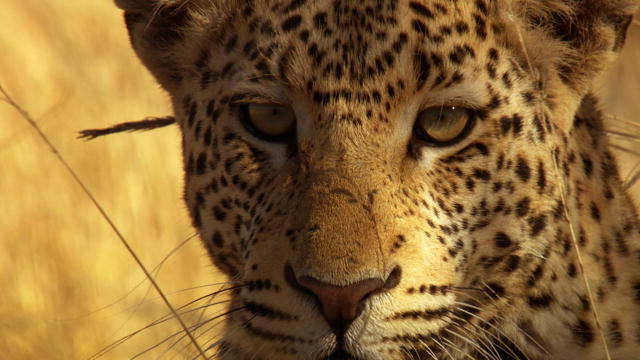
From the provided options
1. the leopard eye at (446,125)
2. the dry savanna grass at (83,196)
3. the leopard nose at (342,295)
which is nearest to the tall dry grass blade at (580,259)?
the leopard eye at (446,125)

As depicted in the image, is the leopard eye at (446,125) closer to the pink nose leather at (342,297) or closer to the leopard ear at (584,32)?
the leopard ear at (584,32)

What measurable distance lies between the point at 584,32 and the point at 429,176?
897 millimetres

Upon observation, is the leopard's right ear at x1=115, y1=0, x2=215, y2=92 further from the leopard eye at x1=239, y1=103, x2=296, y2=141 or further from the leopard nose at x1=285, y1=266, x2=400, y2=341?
the leopard nose at x1=285, y1=266, x2=400, y2=341

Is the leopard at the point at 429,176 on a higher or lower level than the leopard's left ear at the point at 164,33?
lower

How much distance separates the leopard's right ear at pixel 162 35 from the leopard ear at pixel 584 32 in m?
1.47

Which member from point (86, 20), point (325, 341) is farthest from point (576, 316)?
point (86, 20)

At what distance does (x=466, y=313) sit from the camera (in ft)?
15.5

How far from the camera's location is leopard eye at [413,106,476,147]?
4.74 meters

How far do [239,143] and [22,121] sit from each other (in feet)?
13.3

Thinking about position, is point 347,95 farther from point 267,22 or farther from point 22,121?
point 22,121

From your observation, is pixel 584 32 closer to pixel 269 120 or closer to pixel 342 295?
pixel 269 120

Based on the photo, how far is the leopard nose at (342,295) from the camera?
4164 mm

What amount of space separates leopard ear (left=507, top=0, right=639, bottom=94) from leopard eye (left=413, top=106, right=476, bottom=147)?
0.43m

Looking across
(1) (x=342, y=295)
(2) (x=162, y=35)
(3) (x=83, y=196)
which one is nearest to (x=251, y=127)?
(2) (x=162, y=35)
